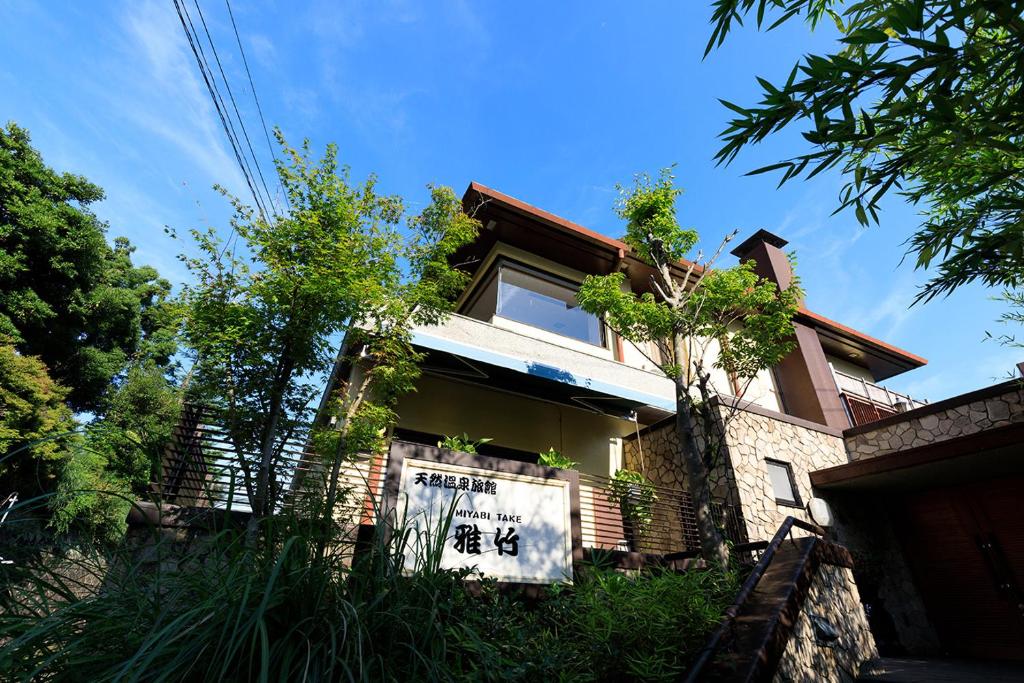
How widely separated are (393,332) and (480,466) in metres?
2.74

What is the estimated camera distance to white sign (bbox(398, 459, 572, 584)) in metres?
4.29

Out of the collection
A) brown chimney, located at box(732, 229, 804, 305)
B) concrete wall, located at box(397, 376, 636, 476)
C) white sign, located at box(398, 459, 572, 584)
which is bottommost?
white sign, located at box(398, 459, 572, 584)

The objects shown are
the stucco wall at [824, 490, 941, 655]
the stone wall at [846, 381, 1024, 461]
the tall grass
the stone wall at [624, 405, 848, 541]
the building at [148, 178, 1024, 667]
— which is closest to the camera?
the tall grass

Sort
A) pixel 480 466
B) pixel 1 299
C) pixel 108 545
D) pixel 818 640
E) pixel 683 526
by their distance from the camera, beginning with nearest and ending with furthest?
pixel 108 545
pixel 818 640
pixel 480 466
pixel 683 526
pixel 1 299

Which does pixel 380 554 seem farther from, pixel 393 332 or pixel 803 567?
pixel 393 332

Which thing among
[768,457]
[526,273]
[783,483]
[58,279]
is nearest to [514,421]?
[526,273]

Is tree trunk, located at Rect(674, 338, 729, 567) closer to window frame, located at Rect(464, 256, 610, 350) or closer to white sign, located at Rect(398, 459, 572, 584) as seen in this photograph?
white sign, located at Rect(398, 459, 572, 584)

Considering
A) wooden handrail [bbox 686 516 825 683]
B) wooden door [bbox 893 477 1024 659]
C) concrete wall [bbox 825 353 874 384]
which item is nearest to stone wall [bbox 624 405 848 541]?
wooden door [bbox 893 477 1024 659]

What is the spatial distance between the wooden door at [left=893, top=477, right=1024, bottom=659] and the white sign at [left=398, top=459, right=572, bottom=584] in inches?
310

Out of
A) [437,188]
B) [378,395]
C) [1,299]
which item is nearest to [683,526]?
[378,395]

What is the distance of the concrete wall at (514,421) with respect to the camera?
28.0ft

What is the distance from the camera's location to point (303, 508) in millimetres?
2125

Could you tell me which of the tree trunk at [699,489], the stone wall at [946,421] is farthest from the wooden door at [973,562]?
the tree trunk at [699,489]

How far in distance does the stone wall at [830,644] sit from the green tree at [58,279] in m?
12.2
